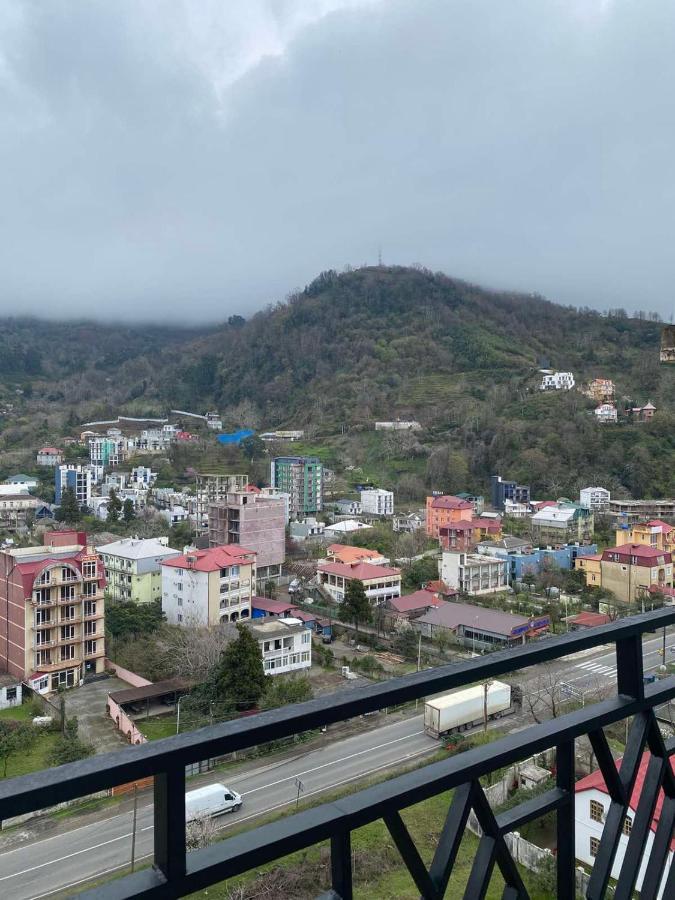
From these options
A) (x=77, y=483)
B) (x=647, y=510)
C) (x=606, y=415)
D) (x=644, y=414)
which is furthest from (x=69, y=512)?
(x=644, y=414)

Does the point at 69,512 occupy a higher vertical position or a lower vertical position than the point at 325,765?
higher

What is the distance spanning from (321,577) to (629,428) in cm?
1821

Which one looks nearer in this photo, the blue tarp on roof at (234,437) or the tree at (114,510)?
the tree at (114,510)

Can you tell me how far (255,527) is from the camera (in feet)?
51.2

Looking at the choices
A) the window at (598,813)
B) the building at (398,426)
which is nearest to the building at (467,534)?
the building at (398,426)

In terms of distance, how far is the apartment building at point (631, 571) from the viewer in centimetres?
1292

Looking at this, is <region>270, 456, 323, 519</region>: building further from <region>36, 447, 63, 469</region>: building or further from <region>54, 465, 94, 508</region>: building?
<region>36, 447, 63, 469</region>: building

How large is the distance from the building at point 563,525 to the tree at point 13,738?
13973 millimetres

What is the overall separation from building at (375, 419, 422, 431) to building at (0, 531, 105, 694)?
22.7m

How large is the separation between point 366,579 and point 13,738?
7.48 meters

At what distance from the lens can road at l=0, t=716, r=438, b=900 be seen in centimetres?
428

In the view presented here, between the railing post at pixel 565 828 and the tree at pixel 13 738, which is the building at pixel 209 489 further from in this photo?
the railing post at pixel 565 828

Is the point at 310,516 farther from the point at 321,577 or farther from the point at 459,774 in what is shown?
the point at 459,774

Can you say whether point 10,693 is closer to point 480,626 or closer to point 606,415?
point 480,626
